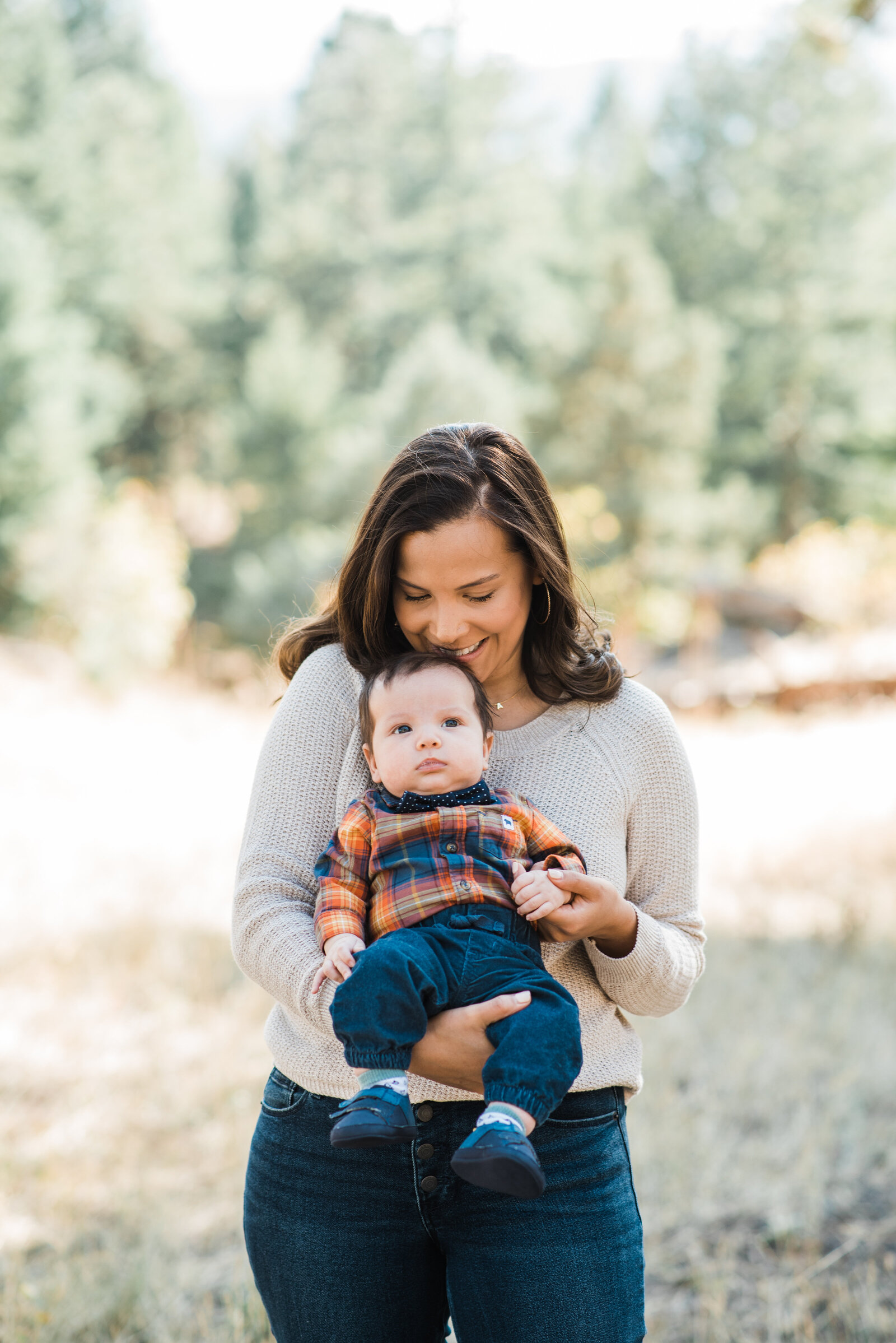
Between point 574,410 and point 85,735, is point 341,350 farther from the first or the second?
point 85,735

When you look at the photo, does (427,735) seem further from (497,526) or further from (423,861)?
(497,526)

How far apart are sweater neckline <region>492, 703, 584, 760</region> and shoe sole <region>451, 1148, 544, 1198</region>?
0.70 metres

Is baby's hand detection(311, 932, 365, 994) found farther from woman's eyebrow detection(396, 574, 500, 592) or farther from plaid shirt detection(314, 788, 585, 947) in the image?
woman's eyebrow detection(396, 574, 500, 592)

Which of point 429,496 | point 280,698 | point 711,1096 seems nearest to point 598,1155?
point 280,698

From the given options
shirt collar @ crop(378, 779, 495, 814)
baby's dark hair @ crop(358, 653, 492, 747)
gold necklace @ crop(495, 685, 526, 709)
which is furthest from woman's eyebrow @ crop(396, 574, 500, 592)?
shirt collar @ crop(378, 779, 495, 814)

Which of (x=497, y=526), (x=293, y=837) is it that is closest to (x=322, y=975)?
(x=293, y=837)

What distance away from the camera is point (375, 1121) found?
145 centimetres

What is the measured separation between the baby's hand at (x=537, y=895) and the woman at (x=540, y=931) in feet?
0.08

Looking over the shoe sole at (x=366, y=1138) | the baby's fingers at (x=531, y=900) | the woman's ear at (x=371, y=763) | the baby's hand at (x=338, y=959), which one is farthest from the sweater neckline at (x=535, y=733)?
the shoe sole at (x=366, y=1138)

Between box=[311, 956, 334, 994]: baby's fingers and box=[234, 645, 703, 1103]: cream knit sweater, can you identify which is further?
box=[234, 645, 703, 1103]: cream knit sweater

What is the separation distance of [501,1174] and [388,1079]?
0.21 meters

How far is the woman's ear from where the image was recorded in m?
1.81

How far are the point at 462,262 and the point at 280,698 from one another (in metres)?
25.9

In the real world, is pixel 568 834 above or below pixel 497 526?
below
